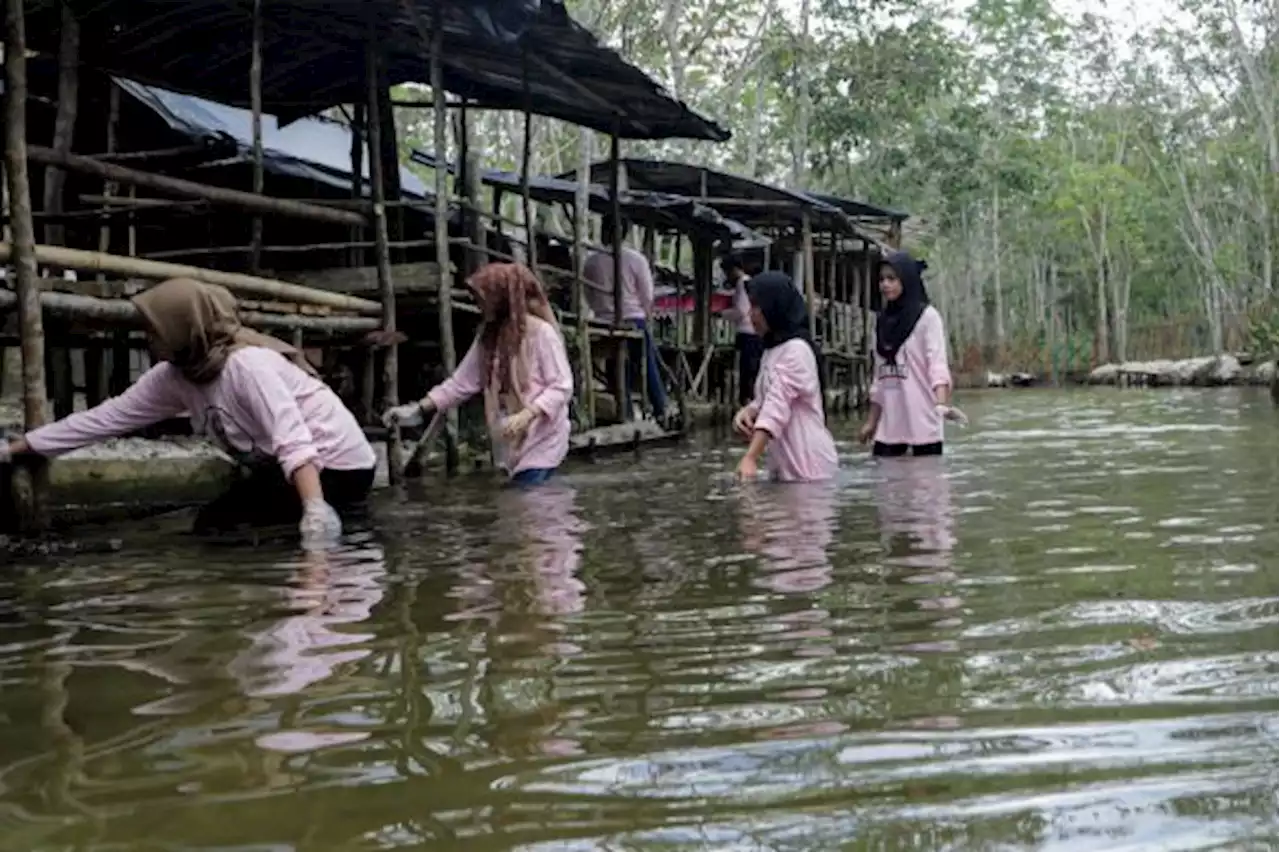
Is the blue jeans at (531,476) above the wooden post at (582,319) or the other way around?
the other way around

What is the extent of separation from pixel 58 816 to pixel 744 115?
3102 cm

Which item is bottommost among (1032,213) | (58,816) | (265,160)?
(58,816)

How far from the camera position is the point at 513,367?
6680 mm

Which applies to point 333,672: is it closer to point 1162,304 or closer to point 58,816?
point 58,816

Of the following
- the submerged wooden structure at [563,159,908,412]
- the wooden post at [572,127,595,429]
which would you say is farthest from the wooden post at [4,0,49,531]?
the submerged wooden structure at [563,159,908,412]

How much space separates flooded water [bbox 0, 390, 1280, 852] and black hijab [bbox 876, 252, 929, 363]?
232 cm

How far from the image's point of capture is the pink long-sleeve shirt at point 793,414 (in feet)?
21.3

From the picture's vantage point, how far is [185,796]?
205 cm

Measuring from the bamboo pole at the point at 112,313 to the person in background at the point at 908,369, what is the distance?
3.16 meters

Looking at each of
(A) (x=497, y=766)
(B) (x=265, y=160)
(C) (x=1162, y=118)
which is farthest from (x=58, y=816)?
(C) (x=1162, y=118)

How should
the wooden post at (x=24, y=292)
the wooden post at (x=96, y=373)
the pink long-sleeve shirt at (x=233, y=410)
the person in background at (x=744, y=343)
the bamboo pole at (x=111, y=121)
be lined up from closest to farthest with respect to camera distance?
1. the pink long-sleeve shirt at (x=233, y=410)
2. the wooden post at (x=24, y=292)
3. the wooden post at (x=96, y=373)
4. the bamboo pole at (x=111, y=121)
5. the person in background at (x=744, y=343)

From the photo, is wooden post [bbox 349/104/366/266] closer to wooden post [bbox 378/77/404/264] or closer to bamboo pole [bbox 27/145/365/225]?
wooden post [bbox 378/77/404/264]

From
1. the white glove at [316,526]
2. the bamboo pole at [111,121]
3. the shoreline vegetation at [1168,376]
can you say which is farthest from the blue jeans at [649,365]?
the shoreline vegetation at [1168,376]

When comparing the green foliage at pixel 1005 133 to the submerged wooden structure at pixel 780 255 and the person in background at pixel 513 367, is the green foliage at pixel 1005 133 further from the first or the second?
the person in background at pixel 513 367
